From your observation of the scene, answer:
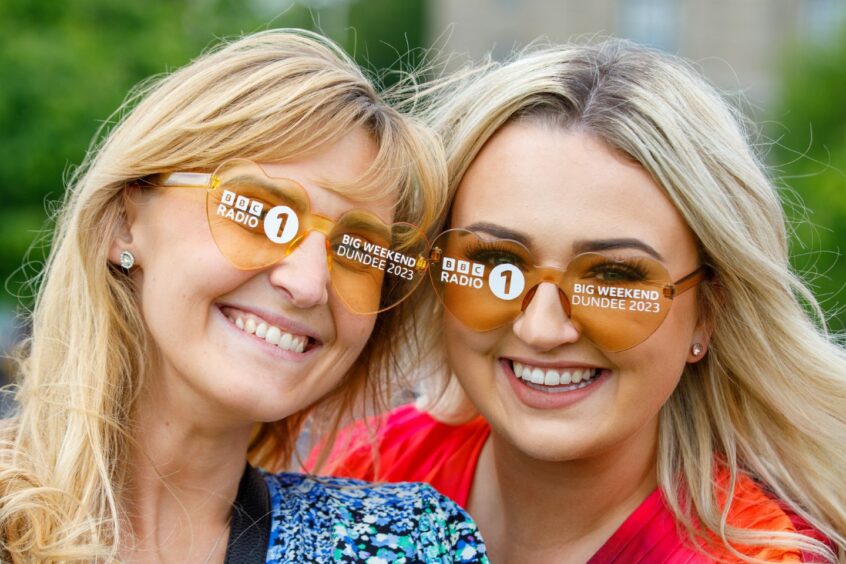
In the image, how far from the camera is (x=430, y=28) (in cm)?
4366

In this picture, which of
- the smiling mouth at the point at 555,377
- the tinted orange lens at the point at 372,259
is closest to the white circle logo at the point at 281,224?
the tinted orange lens at the point at 372,259

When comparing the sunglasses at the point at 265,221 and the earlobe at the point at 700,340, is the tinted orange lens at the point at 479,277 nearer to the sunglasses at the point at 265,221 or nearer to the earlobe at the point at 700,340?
the sunglasses at the point at 265,221

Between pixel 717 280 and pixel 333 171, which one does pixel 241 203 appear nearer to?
pixel 333 171

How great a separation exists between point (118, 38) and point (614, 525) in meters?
11.5

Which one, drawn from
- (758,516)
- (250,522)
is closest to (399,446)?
(250,522)

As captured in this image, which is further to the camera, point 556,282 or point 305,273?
point 556,282

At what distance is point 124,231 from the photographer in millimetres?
2947

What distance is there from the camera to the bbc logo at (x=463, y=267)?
127 inches

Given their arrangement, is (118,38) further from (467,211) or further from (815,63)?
(815,63)

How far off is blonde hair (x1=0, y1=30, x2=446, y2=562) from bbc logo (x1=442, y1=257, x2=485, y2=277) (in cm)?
17

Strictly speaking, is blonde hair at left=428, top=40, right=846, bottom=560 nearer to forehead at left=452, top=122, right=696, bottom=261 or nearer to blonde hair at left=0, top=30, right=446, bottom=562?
forehead at left=452, top=122, right=696, bottom=261

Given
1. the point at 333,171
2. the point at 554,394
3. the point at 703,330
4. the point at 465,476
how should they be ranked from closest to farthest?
the point at 333,171
the point at 554,394
the point at 703,330
the point at 465,476

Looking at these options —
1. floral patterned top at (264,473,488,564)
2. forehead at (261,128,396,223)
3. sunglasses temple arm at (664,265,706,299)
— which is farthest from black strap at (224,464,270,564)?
sunglasses temple arm at (664,265,706,299)

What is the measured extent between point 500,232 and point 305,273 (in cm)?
67
